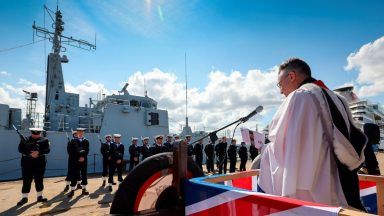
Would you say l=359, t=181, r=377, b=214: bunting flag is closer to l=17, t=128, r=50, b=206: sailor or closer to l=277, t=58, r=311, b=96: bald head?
l=277, t=58, r=311, b=96: bald head

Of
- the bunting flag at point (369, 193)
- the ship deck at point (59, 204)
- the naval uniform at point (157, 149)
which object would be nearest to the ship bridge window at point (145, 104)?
the naval uniform at point (157, 149)

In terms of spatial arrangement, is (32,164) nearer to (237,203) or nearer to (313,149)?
(237,203)

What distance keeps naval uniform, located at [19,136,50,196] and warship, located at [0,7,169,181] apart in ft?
24.8

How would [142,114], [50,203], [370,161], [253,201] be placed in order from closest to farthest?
[253,201], [370,161], [50,203], [142,114]

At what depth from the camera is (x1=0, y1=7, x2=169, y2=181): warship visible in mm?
13734

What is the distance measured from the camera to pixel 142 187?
173cm

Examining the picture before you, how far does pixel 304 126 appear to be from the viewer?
153 centimetres

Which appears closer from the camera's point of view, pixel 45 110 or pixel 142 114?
pixel 45 110

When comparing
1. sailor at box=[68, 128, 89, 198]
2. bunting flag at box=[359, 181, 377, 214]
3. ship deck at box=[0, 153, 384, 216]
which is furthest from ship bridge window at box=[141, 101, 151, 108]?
bunting flag at box=[359, 181, 377, 214]

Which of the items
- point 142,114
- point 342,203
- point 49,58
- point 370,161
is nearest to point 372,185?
point 342,203

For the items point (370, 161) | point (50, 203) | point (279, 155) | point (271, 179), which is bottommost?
point (50, 203)

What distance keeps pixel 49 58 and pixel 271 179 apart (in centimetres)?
2076

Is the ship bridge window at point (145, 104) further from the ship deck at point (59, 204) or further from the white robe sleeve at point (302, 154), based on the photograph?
the white robe sleeve at point (302, 154)

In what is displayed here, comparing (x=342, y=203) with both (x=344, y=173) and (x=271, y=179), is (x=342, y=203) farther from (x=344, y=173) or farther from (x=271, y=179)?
(x=271, y=179)
